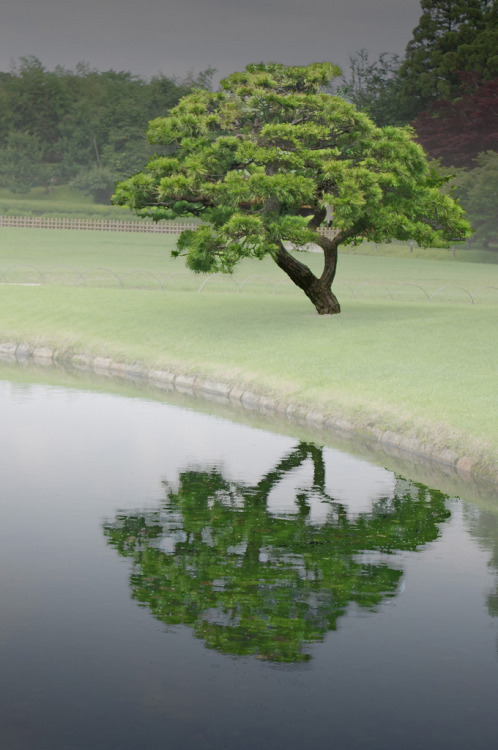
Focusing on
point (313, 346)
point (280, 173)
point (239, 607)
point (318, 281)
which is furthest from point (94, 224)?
point (239, 607)

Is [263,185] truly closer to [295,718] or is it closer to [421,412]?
[421,412]

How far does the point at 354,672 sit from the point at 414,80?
99.8 m

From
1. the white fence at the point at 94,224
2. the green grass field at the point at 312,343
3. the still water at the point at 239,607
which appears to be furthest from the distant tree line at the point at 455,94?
the still water at the point at 239,607

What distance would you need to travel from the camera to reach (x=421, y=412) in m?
17.9

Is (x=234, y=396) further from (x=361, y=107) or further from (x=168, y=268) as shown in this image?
(x=361, y=107)

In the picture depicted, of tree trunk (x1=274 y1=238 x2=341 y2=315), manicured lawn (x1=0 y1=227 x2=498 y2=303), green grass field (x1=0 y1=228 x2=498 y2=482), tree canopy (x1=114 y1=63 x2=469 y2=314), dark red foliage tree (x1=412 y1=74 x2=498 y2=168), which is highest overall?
dark red foliage tree (x1=412 y1=74 x2=498 y2=168)

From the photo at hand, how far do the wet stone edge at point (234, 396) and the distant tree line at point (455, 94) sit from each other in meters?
60.3

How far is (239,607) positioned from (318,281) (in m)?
23.7

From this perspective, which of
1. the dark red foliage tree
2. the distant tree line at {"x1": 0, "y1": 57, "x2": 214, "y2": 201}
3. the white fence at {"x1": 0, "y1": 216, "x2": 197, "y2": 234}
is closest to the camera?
the white fence at {"x1": 0, "y1": 216, "x2": 197, "y2": 234}

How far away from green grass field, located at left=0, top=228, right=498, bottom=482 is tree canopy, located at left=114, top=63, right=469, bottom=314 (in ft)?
7.59

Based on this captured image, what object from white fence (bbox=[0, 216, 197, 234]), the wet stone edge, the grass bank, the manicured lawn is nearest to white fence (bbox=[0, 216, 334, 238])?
white fence (bbox=[0, 216, 197, 234])

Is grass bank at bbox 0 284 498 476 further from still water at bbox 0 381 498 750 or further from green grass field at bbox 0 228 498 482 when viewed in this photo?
still water at bbox 0 381 498 750

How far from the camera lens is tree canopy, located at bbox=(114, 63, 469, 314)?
27.7 m

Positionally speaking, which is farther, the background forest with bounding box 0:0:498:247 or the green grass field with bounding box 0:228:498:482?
the background forest with bounding box 0:0:498:247
